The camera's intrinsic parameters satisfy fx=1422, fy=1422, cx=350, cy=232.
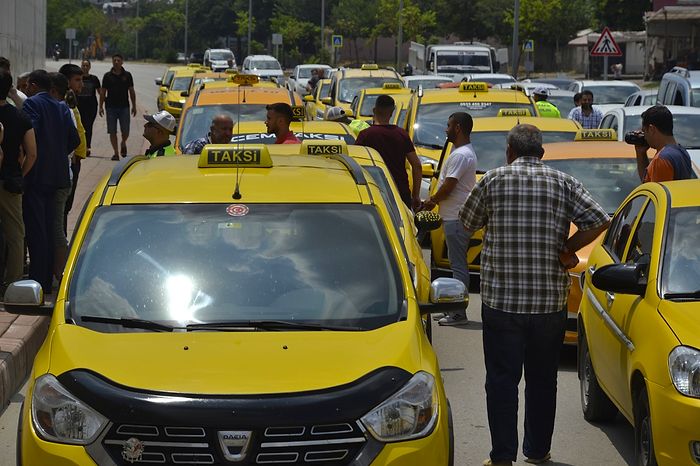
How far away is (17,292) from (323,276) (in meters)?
1.34

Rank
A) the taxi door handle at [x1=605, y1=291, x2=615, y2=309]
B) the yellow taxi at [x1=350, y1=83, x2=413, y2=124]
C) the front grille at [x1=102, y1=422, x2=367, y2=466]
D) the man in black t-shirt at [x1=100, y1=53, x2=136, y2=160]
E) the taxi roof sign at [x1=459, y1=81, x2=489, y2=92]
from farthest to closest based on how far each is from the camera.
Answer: the yellow taxi at [x1=350, y1=83, x2=413, y2=124] < the man in black t-shirt at [x1=100, y1=53, x2=136, y2=160] < the taxi roof sign at [x1=459, y1=81, x2=489, y2=92] < the taxi door handle at [x1=605, y1=291, x2=615, y2=309] < the front grille at [x1=102, y1=422, x2=367, y2=466]

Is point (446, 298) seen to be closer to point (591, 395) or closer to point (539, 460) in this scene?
point (539, 460)

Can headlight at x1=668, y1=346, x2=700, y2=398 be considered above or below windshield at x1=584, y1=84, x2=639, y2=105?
below

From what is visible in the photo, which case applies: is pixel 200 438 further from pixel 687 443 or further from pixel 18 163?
pixel 18 163

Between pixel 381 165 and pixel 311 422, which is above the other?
pixel 381 165

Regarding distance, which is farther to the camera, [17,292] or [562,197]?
[562,197]

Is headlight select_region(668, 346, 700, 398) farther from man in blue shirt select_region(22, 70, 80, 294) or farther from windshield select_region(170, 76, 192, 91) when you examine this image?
windshield select_region(170, 76, 192, 91)

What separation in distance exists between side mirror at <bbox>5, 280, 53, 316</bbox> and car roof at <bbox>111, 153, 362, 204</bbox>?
1.88 ft

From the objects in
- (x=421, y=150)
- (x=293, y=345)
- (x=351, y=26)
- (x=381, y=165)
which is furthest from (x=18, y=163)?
(x=351, y=26)

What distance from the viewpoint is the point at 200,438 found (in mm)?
5152

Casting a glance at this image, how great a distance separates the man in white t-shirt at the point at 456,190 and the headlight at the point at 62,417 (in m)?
6.37

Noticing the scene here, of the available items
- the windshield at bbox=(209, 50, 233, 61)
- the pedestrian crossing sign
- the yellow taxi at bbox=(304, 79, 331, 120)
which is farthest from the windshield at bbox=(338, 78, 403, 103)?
the windshield at bbox=(209, 50, 233, 61)

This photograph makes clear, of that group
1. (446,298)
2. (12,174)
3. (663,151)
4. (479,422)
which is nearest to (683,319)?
(446,298)

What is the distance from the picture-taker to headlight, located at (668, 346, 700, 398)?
614 cm
